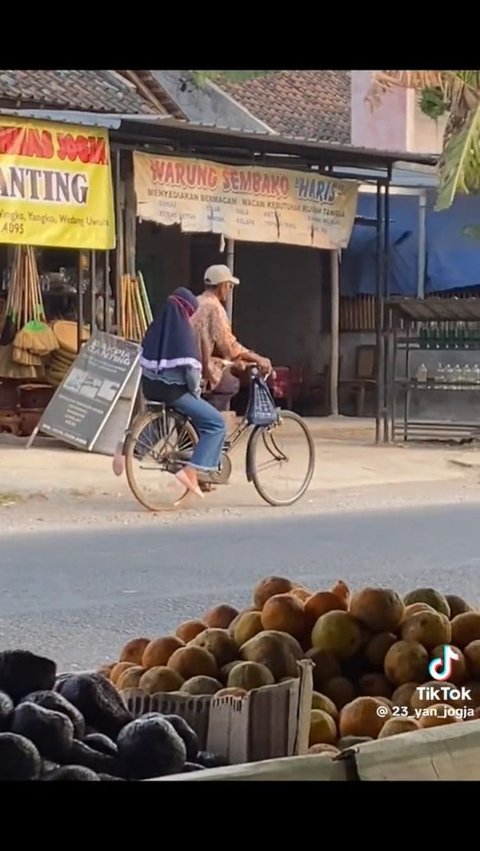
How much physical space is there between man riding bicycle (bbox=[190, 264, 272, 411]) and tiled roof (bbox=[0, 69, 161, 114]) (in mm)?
2670

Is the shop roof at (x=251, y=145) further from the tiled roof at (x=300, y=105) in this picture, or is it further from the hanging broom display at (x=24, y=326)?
the tiled roof at (x=300, y=105)

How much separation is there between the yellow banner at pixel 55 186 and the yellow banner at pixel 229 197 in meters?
0.36

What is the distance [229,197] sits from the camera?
35.1 ft

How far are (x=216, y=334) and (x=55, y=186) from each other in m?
3.04

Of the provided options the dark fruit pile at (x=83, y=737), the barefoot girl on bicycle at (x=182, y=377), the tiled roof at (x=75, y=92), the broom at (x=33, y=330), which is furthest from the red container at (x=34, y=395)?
the dark fruit pile at (x=83, y=737)

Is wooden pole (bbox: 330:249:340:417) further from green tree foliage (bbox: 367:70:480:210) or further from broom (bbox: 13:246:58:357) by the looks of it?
green tree foliage (bbox: 367:70:480:210)

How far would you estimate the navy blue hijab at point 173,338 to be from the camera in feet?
24.3

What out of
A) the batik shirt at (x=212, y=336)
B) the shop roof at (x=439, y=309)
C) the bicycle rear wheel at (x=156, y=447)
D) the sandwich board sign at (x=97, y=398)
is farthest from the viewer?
the shop roof at (x=439, y=309)

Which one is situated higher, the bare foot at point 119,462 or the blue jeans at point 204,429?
the blue jeans at point 204,429

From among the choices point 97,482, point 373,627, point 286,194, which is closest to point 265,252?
point 286,194

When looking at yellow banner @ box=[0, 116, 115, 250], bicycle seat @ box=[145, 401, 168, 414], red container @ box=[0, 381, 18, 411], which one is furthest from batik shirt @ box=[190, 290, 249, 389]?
red container @ box=[0, 381, 18, 411]

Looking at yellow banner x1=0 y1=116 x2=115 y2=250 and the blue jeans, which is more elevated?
yellow banner x1=0 y1=116 x2=115 y2=250

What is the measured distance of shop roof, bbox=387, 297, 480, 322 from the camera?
11.6 m

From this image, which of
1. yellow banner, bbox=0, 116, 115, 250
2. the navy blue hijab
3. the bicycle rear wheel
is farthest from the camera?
yellow banner, bbox=0, 116, 115, 250
